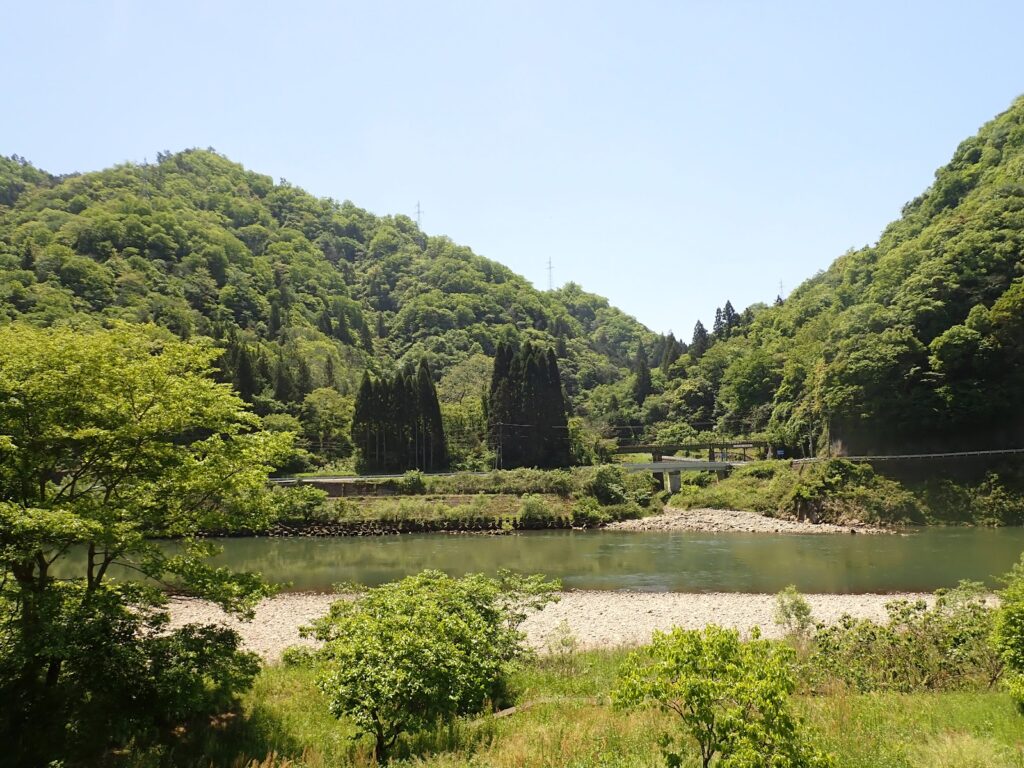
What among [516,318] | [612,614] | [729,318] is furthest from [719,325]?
[612,614]

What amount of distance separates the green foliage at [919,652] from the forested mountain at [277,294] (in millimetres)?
63424

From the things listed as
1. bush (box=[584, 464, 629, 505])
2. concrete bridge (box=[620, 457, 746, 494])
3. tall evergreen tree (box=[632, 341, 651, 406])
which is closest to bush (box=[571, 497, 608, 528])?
bush (box=[584, 464, 629, 505])

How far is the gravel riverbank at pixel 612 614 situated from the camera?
19.2m

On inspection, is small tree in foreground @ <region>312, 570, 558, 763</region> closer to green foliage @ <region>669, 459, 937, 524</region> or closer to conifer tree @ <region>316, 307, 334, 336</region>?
green foliage @ <region>669, 459, 937, 524</region>

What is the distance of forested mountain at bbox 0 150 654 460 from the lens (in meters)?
80.7

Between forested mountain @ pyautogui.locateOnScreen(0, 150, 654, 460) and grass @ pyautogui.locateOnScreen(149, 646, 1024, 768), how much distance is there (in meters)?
62.0

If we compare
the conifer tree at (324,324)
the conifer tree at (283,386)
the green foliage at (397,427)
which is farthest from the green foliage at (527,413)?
the conifer tree at (324,324)

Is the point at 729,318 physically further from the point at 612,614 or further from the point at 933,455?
the point at 612,614

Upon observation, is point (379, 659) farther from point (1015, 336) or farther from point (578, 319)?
point (578, 319)

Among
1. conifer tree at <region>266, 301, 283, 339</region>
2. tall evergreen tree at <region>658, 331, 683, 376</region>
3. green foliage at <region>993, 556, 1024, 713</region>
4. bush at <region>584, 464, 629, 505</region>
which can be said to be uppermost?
conifer tree at <region>266, 301, 283, 339</region>

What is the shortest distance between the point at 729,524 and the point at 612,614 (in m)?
29.0

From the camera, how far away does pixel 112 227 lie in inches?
4341

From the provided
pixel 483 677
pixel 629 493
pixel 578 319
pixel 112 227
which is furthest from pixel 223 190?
pixel 483 677

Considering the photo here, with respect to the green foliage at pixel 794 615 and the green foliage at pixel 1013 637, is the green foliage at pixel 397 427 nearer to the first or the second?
the green foliage at pixel 794 615
